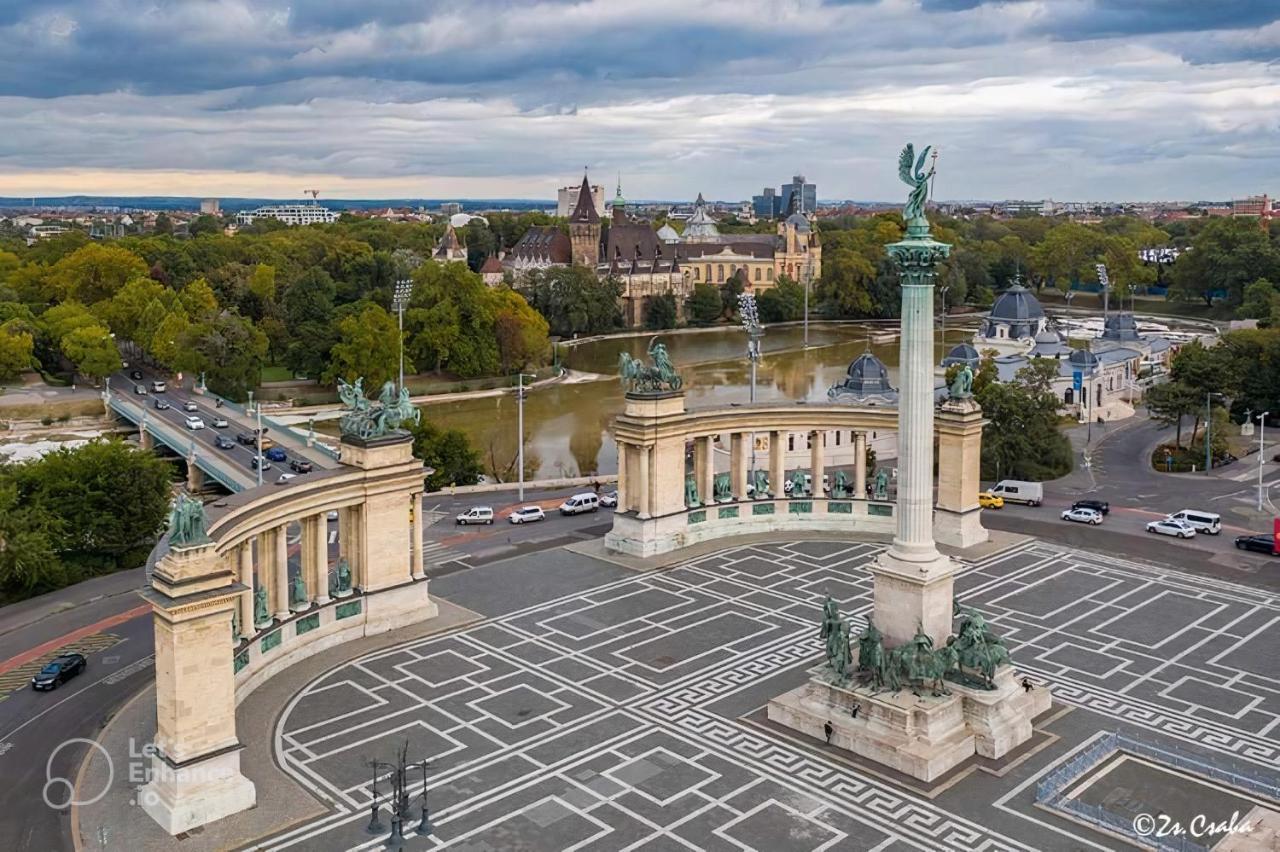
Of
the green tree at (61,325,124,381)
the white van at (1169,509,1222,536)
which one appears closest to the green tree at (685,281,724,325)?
the green tree at (61,325,124,381)

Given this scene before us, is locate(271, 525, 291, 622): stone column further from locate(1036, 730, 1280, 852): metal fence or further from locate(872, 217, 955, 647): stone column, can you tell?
locate(1036, 730, 1280, 852): metal fence

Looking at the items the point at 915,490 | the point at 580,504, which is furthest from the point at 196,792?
the point at 580,504

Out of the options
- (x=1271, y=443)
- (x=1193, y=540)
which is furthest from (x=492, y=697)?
(x=1271, y=443)

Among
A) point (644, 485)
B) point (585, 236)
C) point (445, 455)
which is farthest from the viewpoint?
point (585, 236)

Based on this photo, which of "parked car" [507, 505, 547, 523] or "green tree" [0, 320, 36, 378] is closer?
"parked car" [507, 505, 547, 523]

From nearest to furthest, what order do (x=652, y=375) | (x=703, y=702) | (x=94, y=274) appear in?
(x=703, y=702), (x=652, y=375), (x=94, y=274)

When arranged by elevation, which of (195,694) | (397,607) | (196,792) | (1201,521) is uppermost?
(195,694)

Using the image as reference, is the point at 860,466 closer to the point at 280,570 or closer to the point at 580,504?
the point at 580,504
